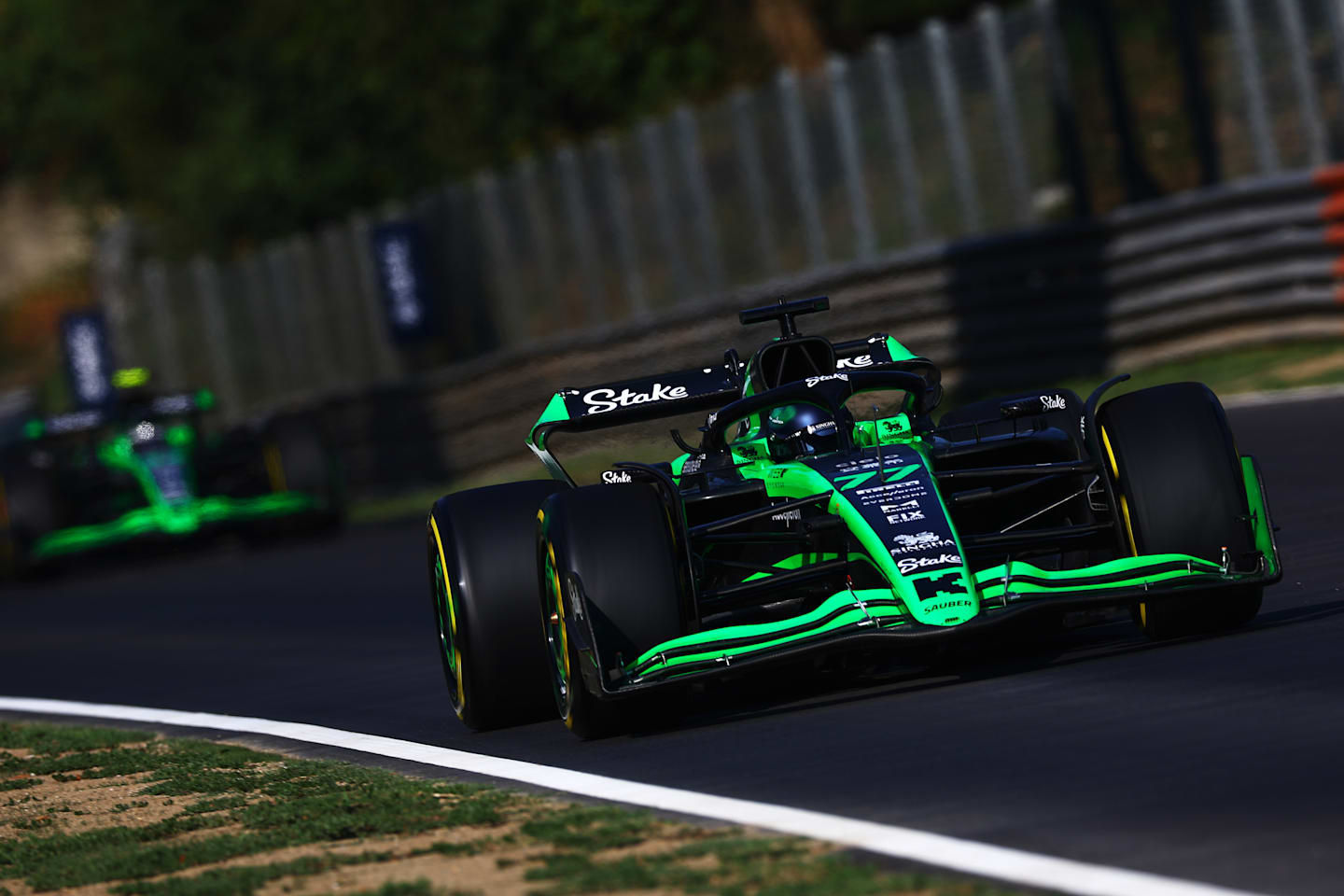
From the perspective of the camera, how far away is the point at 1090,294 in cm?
2102

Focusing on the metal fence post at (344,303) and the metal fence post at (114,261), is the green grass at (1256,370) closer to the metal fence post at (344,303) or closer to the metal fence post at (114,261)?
the metal fence post at (344,303)

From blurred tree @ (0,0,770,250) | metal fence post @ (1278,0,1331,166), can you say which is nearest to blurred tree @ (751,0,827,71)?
blurred tree @ (0,0,770,250)

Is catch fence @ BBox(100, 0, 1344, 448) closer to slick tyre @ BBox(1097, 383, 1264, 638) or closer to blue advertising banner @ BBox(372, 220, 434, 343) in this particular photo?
blue advertising banner @ BBox(372, 220, 434, 343)

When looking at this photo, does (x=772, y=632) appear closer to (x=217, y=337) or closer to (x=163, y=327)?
(x=217, y=337)

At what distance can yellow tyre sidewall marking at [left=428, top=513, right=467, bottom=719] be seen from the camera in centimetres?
910

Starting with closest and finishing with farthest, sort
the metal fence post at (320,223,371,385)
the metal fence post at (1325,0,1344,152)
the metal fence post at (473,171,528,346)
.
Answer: the metal fence post at (1325,0,1344,152)
the metal fence post at (473,171,528,346)
the metal fence post at (320,223,371,385)

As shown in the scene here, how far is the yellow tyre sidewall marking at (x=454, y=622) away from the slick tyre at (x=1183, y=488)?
7.81ft

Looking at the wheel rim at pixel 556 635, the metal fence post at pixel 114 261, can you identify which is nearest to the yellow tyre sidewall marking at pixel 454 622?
the wheel rim at pixel 556 635

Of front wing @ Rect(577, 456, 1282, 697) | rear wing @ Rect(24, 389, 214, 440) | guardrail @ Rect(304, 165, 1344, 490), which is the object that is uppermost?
rear wing @ Rect(24, 389, 214, 440)

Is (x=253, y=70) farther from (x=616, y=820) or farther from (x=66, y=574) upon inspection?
(x=616, y=820)

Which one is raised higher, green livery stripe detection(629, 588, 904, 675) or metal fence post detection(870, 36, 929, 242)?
metal fence post detection(870, 36, 929, 242)

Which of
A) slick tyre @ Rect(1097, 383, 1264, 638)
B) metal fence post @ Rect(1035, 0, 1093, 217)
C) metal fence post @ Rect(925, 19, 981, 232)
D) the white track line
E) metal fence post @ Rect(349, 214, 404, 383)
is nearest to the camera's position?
the white track line

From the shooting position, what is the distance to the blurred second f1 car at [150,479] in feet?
73.5

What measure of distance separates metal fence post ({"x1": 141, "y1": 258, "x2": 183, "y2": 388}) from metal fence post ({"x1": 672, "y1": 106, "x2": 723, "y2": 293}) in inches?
430
